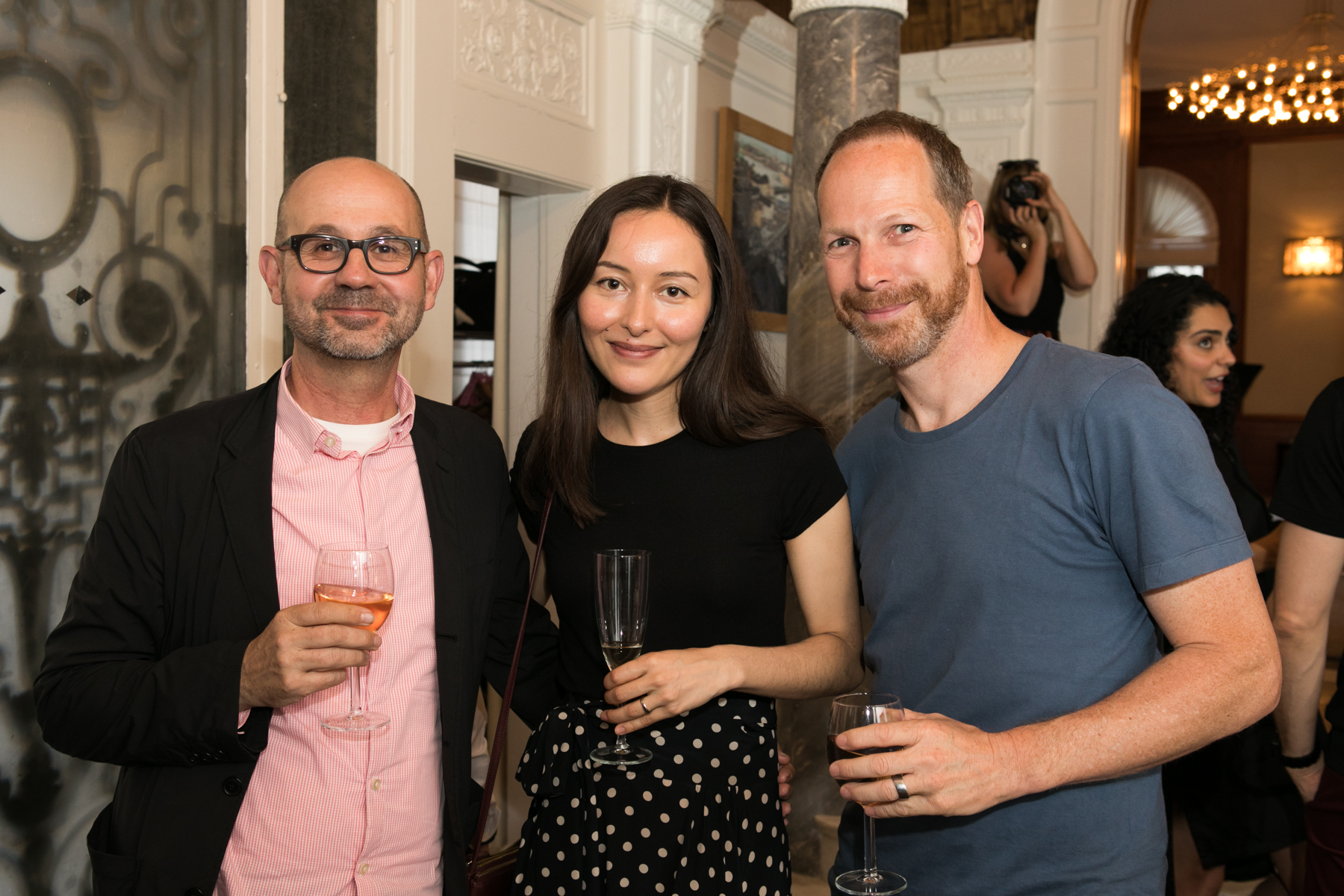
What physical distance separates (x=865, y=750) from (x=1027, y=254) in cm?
485

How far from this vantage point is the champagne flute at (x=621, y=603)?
5.57 ft

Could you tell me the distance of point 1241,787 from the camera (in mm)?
3021

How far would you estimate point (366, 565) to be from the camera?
1583mm

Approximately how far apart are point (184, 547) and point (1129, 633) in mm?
1517

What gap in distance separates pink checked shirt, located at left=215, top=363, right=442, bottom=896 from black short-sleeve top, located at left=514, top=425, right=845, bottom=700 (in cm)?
Answer: 26

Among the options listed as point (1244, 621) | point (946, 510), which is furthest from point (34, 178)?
point (1244, 621)

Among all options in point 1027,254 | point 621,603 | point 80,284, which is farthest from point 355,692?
point 1027,254

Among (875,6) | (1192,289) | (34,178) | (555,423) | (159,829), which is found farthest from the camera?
(875,6)

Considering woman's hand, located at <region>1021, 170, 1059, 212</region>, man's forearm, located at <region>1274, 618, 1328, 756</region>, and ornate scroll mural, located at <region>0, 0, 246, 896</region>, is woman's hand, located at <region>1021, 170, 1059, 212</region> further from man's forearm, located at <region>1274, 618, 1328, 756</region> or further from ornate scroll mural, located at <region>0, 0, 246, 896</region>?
ornate scroll mural, located at <region>0, 0, 246, 896</region>

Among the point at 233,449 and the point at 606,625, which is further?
the point at 233,449

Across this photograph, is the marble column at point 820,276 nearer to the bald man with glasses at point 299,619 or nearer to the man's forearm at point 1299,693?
the man's forearm at point 1299,693

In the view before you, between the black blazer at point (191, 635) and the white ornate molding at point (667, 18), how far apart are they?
2962 millimetres

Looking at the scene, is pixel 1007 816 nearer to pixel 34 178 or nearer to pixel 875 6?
pixel 34 178

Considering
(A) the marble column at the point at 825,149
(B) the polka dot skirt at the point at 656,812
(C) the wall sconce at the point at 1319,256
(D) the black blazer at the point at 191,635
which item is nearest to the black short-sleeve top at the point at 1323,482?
(B) the polka dot skirt at the point at 656,812
